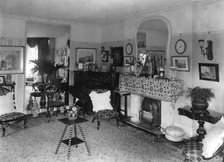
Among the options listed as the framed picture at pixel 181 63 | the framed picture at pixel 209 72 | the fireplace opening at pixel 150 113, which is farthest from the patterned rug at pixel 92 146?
the framed picture at pixel 181 63

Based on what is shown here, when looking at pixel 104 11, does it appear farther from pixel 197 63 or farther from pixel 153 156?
pixel 153 156

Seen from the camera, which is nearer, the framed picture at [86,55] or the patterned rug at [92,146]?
the patterned rug at [92,146]

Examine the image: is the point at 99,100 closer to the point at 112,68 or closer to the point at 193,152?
the point at 112,68

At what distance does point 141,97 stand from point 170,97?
4.90ft

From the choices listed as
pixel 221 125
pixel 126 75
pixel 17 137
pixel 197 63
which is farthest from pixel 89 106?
pixel 221 125

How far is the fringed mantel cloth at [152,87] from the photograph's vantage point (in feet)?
16.6

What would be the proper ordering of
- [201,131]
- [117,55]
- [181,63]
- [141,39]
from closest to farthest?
[201,131] < [181,63] < [141,39] < [117,55]

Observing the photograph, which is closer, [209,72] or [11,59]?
[209,72]

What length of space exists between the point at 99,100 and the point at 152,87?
4.89 feet

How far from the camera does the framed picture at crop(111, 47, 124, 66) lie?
745cm

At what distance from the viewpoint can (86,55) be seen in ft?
27.1

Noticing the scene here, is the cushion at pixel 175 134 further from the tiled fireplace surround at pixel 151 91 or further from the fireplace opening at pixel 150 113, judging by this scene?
the fireplace opening at pixel 150 113

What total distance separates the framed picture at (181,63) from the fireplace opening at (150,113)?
1110 mm

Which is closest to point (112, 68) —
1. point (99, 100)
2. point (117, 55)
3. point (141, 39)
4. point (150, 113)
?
point (117, 55)
